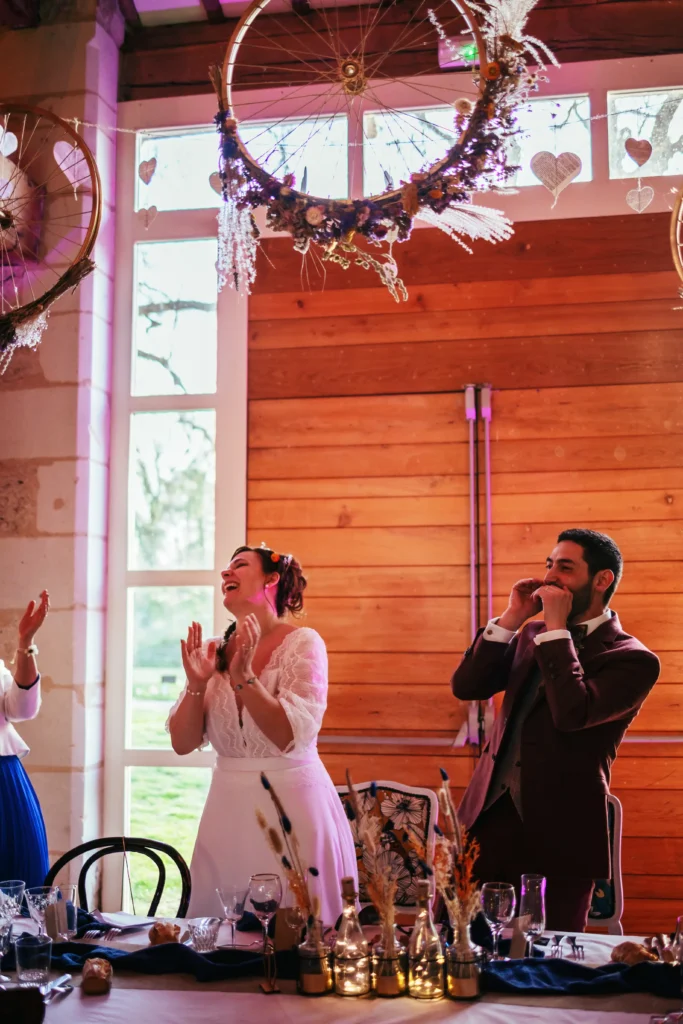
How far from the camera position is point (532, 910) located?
6.47 feet

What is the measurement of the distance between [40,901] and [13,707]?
4.24 ft

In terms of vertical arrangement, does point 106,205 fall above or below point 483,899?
above

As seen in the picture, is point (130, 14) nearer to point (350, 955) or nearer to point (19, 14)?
point (19, 14)

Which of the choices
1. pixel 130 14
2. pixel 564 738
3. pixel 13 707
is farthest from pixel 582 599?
pixel 130 14

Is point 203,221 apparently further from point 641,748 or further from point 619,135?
point 641,748

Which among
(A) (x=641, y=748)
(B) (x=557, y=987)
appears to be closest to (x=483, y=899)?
(B) (x=557, y=987)

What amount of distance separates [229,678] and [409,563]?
1.25 metres

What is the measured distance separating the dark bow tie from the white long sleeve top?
1.69 m

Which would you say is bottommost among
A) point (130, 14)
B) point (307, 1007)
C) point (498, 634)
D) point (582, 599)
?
point (307, 1007)

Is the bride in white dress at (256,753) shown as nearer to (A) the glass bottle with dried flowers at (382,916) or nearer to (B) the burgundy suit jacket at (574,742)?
(B) the burgundy suit jacket at (574,742)

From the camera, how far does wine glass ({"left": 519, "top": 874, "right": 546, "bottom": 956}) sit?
1.96 metres

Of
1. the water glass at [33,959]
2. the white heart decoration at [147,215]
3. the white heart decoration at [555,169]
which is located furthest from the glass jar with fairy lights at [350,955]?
the white heart decoration at [147,215]

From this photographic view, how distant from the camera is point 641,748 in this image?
3670 millimetres

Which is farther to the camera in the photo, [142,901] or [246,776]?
[142,901]
